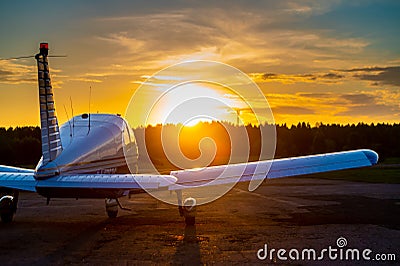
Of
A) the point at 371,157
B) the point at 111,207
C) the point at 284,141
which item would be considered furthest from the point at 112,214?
the point at 284,141

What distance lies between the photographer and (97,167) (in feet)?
49.7

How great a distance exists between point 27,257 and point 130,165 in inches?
297

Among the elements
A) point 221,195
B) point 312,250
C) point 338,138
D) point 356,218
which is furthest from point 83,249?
point 338,138

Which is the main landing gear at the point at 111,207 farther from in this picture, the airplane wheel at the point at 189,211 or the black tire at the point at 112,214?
the airplane wheel at the point at 189,211

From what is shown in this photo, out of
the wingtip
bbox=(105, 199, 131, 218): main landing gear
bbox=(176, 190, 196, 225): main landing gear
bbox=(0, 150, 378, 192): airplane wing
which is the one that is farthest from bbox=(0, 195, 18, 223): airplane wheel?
the wingtip

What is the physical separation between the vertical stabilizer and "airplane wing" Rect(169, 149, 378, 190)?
3581 millimetres

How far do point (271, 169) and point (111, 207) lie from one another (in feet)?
17.9

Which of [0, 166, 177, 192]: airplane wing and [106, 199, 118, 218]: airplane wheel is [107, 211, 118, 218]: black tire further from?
[0, 166, 177, 192]: airplane wing

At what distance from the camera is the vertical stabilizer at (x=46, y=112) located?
13.6m

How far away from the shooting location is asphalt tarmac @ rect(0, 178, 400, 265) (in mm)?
10570

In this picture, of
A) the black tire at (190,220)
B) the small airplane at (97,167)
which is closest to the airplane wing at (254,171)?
the small airplane at (97,167)

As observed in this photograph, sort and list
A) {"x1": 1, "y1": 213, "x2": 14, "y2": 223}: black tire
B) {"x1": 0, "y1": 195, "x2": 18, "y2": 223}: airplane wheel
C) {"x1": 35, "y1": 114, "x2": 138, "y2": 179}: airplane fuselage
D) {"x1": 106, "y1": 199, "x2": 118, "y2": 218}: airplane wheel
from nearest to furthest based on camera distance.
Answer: {"x1": 35, "y1": 114, "x2": 138, "y2": 179}: airplane fuselage → {"x1": 0, "y1": 195, "x2": 18, "y2": 223}: airplane wheel → {"x1": 1, "y1": 213, "x2": 14, "y2": 223}: black tire → {"x1": 106, "y1": 199, "x2": 118, "y2": 218}: airplane wheel

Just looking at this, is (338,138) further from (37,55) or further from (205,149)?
(37,55)

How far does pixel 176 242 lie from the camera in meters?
12.2
